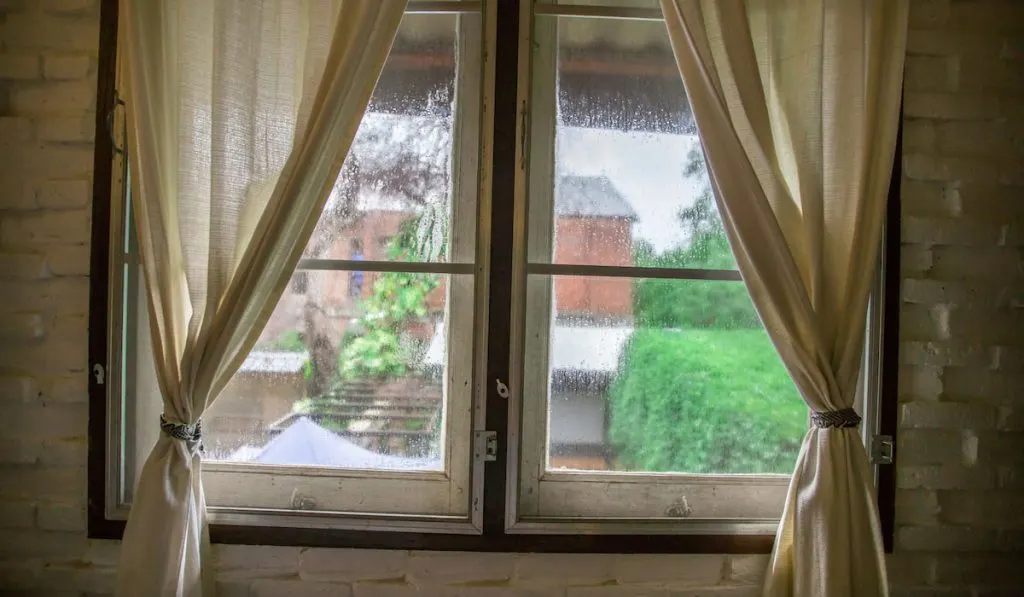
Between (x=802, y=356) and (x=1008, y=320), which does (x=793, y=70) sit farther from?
(x=1008, y=320)

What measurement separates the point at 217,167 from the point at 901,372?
168cm

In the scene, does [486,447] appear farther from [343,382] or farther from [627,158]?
[627,158]

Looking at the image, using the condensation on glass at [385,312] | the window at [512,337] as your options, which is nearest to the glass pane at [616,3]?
the window at [512,337]

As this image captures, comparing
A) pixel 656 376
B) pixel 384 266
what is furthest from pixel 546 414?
pixel 384 266

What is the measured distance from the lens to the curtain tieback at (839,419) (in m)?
1.43

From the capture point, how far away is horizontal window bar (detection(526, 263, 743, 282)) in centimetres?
155

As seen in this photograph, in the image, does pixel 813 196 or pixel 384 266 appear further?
pixel 384 266

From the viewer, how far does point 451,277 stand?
1.55 metres

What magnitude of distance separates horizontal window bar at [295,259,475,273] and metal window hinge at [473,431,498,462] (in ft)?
1.29

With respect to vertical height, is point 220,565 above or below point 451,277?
below

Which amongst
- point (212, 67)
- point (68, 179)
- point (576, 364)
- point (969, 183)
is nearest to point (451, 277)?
point (576, 364)

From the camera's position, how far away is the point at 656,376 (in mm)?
1582

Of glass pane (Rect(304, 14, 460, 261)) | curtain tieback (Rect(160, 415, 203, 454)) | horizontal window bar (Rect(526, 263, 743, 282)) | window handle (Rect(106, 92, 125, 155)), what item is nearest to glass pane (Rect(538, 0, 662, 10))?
glass pane (Rect(304, 14, 460, 261))

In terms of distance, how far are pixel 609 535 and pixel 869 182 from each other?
101 cm
